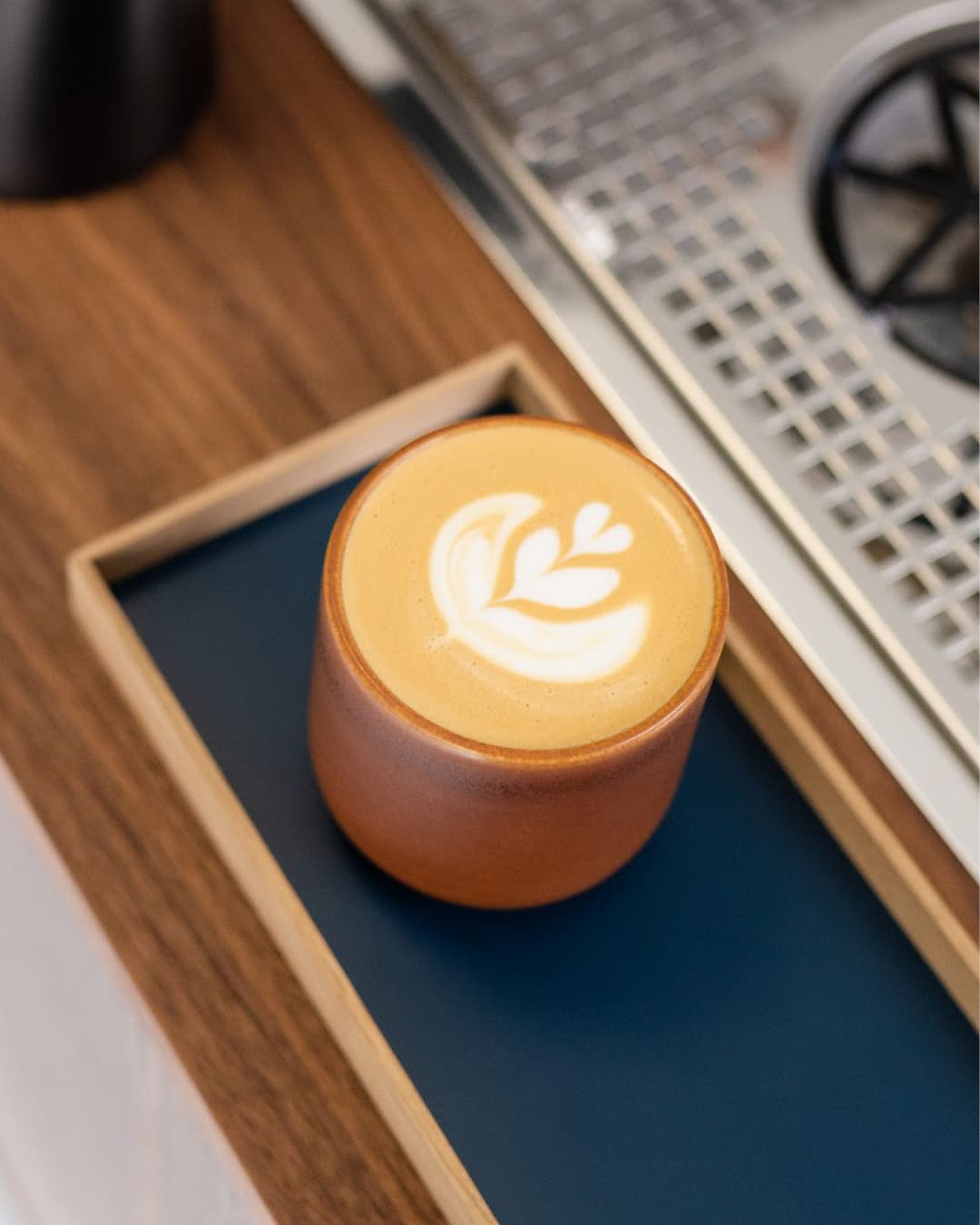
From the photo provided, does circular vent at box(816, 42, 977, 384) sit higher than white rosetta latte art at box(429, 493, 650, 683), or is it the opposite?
circular vent at box(816, 42, 977, 384)

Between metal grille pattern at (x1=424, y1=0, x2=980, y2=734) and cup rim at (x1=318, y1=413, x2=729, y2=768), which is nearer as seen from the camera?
cup rim at (x1=318, y1=413, x2=729, y2=768)

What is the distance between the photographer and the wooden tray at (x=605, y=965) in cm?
44

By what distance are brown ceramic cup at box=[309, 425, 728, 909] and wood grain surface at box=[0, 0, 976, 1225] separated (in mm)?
71

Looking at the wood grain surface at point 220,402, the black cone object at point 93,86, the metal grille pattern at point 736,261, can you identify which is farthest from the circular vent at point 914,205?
the black cone object at point 93,86

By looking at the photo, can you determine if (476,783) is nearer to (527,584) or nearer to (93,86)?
(527,584)

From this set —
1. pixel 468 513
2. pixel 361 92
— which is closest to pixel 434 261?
pixel 361 92

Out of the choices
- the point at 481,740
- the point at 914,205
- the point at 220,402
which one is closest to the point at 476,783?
the point at 481,740

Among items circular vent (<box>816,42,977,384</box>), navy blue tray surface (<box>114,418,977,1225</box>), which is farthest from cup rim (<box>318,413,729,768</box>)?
circular vent (<box>816,42,977,384</box>)

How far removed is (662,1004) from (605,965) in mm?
21

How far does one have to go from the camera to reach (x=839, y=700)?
0.52m

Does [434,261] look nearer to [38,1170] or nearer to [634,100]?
[634,100]

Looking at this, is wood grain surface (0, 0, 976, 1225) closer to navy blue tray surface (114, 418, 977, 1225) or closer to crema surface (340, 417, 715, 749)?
navy blue tray surface (114, 418, 977, 1225)

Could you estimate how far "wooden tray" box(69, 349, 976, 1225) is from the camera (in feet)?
1.45

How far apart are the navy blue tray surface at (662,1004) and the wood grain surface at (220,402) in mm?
27
